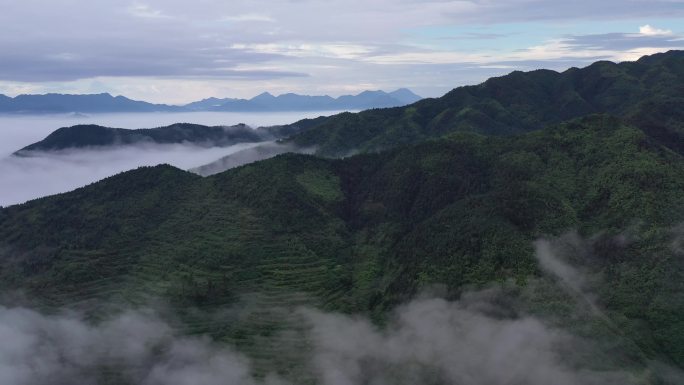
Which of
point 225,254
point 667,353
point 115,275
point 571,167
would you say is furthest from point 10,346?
point 571,167

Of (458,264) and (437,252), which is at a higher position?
(437,252)

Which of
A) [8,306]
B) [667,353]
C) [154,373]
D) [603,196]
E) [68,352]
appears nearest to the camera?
[667,353]

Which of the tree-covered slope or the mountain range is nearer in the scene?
the mountain range

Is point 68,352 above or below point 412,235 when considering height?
below

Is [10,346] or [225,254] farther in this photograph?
[225,254]

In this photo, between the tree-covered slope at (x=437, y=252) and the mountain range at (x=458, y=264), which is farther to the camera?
the tree-covered slope at (x=437, y=252)

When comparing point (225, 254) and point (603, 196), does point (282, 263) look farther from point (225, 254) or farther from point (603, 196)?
point (603, 196)

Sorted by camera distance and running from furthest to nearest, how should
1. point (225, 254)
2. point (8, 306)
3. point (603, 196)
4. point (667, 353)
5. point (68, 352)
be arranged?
1. point (225, 254)
2. point (8, 306)
3. point (603, 196)
4. point (68, 352)
5. point (667, 353)

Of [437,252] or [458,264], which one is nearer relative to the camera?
[458,264]
